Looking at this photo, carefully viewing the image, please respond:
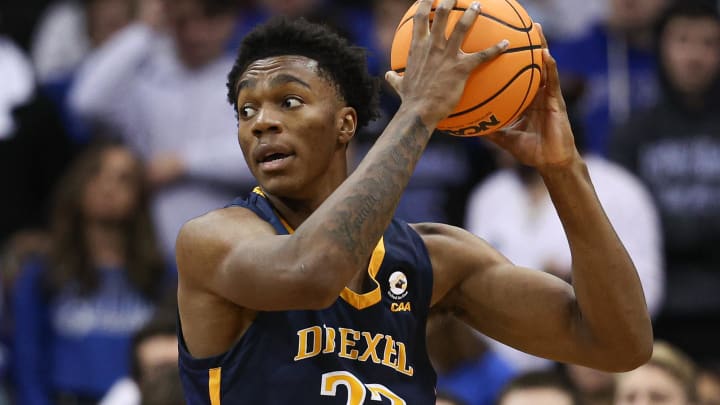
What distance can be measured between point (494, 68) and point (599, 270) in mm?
763

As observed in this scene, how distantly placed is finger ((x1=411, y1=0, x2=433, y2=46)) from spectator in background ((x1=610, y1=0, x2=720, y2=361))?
420 centimetres

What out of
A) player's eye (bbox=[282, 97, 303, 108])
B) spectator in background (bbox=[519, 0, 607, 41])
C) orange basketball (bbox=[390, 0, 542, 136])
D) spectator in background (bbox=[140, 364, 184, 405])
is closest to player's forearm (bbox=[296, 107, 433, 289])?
orange basketball (bbox=[390, 0, 542, 136])

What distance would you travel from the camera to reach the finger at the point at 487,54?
361cm

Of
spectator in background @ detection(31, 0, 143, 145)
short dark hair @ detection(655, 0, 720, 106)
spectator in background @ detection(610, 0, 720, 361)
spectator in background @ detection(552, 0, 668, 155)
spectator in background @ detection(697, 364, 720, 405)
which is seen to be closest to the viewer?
spectator in background @ detection(697, 364, 720, 405)

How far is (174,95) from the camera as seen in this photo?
27.4 ft

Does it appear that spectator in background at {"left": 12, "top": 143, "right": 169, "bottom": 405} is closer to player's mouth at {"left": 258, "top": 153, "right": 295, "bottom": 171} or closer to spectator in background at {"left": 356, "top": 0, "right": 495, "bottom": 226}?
spectator in background at {"left": 356, "top": 0, "right": 495, "bottom": 226}

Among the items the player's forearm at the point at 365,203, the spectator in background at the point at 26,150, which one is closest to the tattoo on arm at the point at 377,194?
the player's forearm at the point at 365,203

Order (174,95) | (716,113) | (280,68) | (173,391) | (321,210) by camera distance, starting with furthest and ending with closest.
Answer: (174,95) → (716,113) → (173,391) → (280,68) → (321,210)

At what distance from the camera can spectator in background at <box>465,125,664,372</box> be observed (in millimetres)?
7152

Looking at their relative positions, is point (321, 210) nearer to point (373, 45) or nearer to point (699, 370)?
point (699, 370)

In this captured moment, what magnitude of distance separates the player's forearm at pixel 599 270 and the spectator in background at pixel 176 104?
4.23m

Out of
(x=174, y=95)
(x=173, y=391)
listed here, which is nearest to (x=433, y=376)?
(x=173, y=391)

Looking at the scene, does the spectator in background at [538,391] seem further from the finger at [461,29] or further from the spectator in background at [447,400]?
the finger at [461,29]

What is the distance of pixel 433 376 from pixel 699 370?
146 inches
